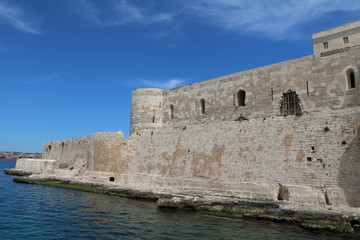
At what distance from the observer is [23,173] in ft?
100

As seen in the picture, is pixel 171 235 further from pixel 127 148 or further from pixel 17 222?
pixel 127 148

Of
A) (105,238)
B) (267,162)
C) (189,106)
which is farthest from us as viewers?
(189,106)

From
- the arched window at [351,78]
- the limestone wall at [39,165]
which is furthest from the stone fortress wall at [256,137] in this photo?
the limestone wall at [39,165]

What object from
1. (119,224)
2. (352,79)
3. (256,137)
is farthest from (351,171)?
(119,224)

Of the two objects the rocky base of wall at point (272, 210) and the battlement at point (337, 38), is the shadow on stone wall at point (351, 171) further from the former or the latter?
the battlement at point (337, 38)

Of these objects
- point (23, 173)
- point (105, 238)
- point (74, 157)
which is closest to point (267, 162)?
point (105, 238)

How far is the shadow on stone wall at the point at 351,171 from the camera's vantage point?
1012 cm

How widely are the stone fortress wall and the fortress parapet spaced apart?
7 cm

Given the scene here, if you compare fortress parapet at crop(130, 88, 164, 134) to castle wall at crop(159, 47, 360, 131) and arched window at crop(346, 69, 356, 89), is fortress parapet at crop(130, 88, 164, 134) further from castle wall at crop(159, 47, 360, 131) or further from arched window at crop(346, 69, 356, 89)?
arched window at crop(346, 69, 356, 89)

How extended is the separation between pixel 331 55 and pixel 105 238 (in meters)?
12.3

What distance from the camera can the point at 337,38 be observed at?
16828 mm

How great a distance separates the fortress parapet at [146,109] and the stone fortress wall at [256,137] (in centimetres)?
7

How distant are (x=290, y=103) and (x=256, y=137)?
117 inches

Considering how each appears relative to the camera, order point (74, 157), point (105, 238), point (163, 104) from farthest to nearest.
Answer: point (74, 157), point (163, 104), point (105, 238)
